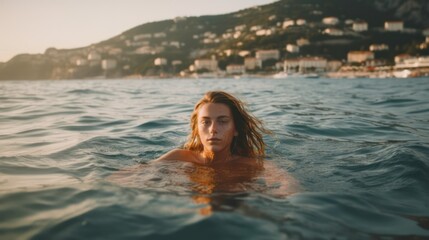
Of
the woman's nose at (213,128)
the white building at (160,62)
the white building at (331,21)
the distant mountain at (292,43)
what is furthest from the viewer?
the white building at (331,21)

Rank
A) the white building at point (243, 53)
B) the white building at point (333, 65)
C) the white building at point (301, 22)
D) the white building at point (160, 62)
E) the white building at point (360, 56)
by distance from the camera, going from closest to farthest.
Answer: the white building at point (360, 56) < the white building at point (333, 65) < the white building at point (160, 62) < the white building at point (243, 53) < the white building at point (301, 22)

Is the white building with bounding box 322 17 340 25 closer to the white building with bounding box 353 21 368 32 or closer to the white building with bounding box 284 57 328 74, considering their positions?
the white building with bounding box 353 21 368 32

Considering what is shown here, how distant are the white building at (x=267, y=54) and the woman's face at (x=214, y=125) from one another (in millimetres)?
142340

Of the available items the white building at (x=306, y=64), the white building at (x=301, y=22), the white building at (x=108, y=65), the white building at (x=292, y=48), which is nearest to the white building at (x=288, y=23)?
the white building at (x=301, y=22)

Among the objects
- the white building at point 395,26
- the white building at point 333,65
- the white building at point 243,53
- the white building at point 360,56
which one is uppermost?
the white building at point 395,26

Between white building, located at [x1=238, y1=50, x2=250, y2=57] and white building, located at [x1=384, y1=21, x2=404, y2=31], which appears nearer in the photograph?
white building, located at [x1=384, y1=21, x2=404, y2=31]

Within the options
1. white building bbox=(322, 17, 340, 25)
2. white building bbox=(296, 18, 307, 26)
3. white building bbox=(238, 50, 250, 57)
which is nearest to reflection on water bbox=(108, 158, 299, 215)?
white building bbox=(238, 50, 250, 57)

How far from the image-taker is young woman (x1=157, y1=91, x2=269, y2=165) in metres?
4.55

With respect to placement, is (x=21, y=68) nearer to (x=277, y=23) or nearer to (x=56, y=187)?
(x=277, y=23)

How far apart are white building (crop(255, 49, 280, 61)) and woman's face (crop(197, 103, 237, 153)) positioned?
Answer: 14234 cm

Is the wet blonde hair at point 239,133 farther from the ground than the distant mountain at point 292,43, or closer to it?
closer to it

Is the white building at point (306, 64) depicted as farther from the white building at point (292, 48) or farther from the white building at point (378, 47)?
the white building at point (378, 47)

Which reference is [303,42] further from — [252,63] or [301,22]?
[301,22]

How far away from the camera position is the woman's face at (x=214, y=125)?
178 inches
